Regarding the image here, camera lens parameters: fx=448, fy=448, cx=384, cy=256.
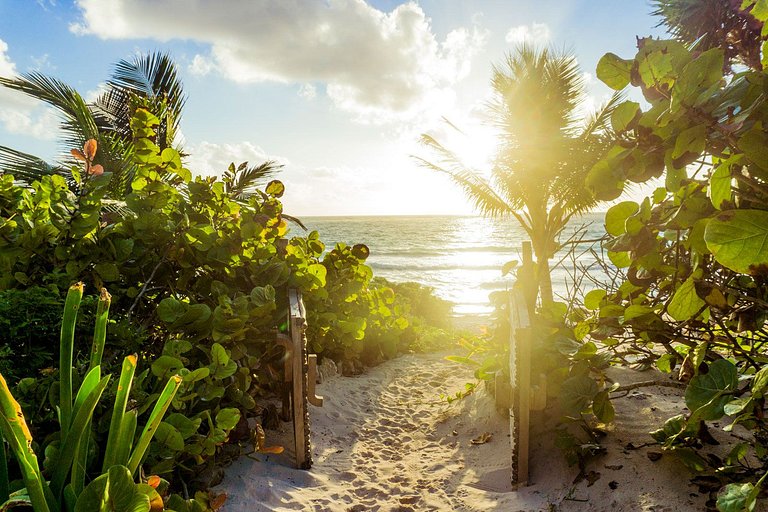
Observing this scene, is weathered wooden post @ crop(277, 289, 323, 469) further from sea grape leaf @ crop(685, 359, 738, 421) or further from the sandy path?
sea grape leaf @ crop(685, 359, 738, 421)

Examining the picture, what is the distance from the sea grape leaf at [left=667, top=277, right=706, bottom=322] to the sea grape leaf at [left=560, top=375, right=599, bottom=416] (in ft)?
3.70

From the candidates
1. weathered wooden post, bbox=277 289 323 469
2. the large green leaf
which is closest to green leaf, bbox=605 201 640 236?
the large green leaf

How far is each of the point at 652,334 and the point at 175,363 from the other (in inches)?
82.1

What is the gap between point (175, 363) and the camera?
208cm

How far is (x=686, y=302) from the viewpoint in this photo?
1336 mm

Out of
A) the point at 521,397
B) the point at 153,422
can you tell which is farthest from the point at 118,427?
the point at 521,397

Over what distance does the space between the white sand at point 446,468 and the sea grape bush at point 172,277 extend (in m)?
0.44

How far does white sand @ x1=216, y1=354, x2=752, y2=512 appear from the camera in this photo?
244 centimetres

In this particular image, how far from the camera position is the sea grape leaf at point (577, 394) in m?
2.32

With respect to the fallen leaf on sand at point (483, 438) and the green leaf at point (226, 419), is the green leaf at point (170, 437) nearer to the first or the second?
the green leaf at point (226, 419)

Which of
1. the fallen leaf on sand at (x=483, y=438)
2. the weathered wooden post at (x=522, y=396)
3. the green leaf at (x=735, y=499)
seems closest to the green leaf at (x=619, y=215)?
the green leaf at (x=735, y=499)

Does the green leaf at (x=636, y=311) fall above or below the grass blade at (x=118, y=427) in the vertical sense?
above

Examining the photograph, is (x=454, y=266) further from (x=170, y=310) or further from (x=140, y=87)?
(x=170, y=310)

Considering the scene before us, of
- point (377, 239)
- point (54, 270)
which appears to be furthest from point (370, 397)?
point (377, 239)
